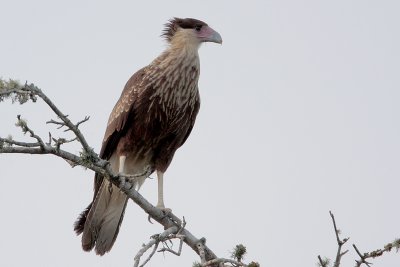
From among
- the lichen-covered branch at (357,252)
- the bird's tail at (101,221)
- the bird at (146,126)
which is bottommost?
the lichen-covered branch at (357,252)

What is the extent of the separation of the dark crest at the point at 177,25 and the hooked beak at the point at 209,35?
9 cm

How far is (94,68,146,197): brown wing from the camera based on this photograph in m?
6.39

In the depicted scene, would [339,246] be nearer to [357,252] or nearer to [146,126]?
[357,252]

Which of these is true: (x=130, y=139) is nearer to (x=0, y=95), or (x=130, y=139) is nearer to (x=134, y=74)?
(x=134, y=74)

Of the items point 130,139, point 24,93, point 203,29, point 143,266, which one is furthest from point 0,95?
point 203,29

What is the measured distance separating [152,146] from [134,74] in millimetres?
728

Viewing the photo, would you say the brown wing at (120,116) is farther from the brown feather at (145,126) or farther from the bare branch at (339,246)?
the bare branch at (339,246)

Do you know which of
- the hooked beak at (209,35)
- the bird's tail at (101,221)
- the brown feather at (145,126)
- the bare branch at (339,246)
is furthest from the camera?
the hooked beak at (209,35)

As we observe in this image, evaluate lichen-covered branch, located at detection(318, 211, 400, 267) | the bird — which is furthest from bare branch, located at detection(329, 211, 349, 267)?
the bird

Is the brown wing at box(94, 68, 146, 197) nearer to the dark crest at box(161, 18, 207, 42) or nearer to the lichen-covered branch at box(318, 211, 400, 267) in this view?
the dark crest at box(161, 18, 207, 42)

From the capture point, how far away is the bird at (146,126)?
6.36 metres

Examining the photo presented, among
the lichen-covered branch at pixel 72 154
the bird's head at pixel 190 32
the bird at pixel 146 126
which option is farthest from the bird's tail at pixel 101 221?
the bird's head at pixel 190 32

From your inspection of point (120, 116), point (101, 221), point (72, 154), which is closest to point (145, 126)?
point (120, 116)

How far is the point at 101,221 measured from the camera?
6617mm
